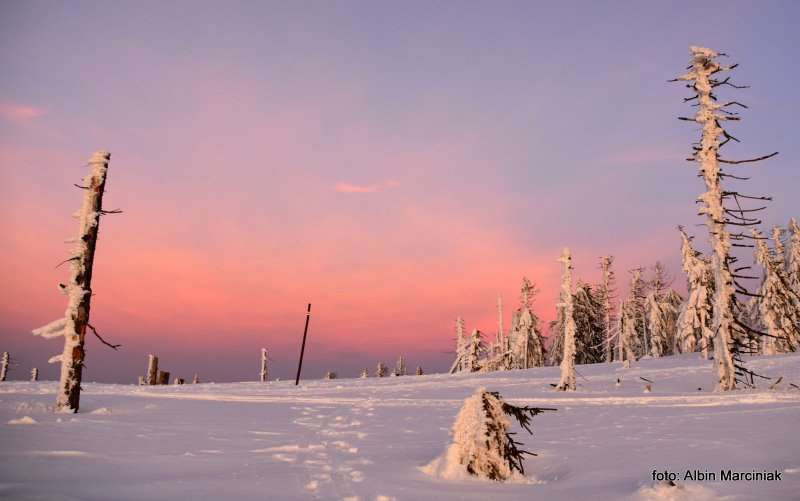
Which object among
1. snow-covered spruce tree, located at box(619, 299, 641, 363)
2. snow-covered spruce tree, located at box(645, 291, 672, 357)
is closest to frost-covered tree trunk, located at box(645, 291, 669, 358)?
snow-covered spruce tree, located at box(645, 291, 672, 357)

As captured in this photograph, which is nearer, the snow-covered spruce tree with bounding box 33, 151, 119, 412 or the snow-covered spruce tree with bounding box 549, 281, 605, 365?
the snow-covered spruce tree with bounding box 33, 151, 119, 412

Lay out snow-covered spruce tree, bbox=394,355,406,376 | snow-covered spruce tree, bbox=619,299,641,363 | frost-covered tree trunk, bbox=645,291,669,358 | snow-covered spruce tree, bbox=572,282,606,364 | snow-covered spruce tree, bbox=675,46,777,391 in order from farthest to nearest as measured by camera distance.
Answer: snow-covered spruce tree, bbox=394,355,406,376 < snow-covered spruce tree, bbox=572,282,606,364 < frost-covered tree trunk, bbox=645,291,669,358 < snow-covered spruce tree, bbox=619,299,641,363 < snow-covered spruce tree, bbox=675,46,777,391

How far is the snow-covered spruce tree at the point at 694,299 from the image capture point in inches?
1574

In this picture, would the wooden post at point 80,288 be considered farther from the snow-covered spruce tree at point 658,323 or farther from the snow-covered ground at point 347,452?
the snow-covered spruce tree at point 658,323

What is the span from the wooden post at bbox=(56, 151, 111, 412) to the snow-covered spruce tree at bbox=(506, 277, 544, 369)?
171 feet

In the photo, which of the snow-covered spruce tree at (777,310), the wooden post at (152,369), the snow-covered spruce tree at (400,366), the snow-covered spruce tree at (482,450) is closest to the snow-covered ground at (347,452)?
the snow-covered spruce tree at (482,450)

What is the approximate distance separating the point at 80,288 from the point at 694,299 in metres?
42.3

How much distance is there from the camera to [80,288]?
1266cm

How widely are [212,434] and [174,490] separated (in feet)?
15.6

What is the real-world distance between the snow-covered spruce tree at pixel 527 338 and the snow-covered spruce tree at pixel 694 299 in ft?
60.1

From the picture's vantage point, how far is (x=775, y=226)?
48.8 meters

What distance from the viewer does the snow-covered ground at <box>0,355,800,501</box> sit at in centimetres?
567

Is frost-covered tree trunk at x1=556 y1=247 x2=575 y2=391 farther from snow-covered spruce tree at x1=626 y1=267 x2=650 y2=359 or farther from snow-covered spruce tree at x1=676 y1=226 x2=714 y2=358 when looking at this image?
snow-covered spruce tree at x1=626 y1=267 x2=650 y2=359

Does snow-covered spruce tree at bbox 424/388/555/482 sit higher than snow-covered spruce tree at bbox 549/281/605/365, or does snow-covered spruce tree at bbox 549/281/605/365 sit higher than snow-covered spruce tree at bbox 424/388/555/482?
snow-covered spruce tree at bbox 549/281/605/365
